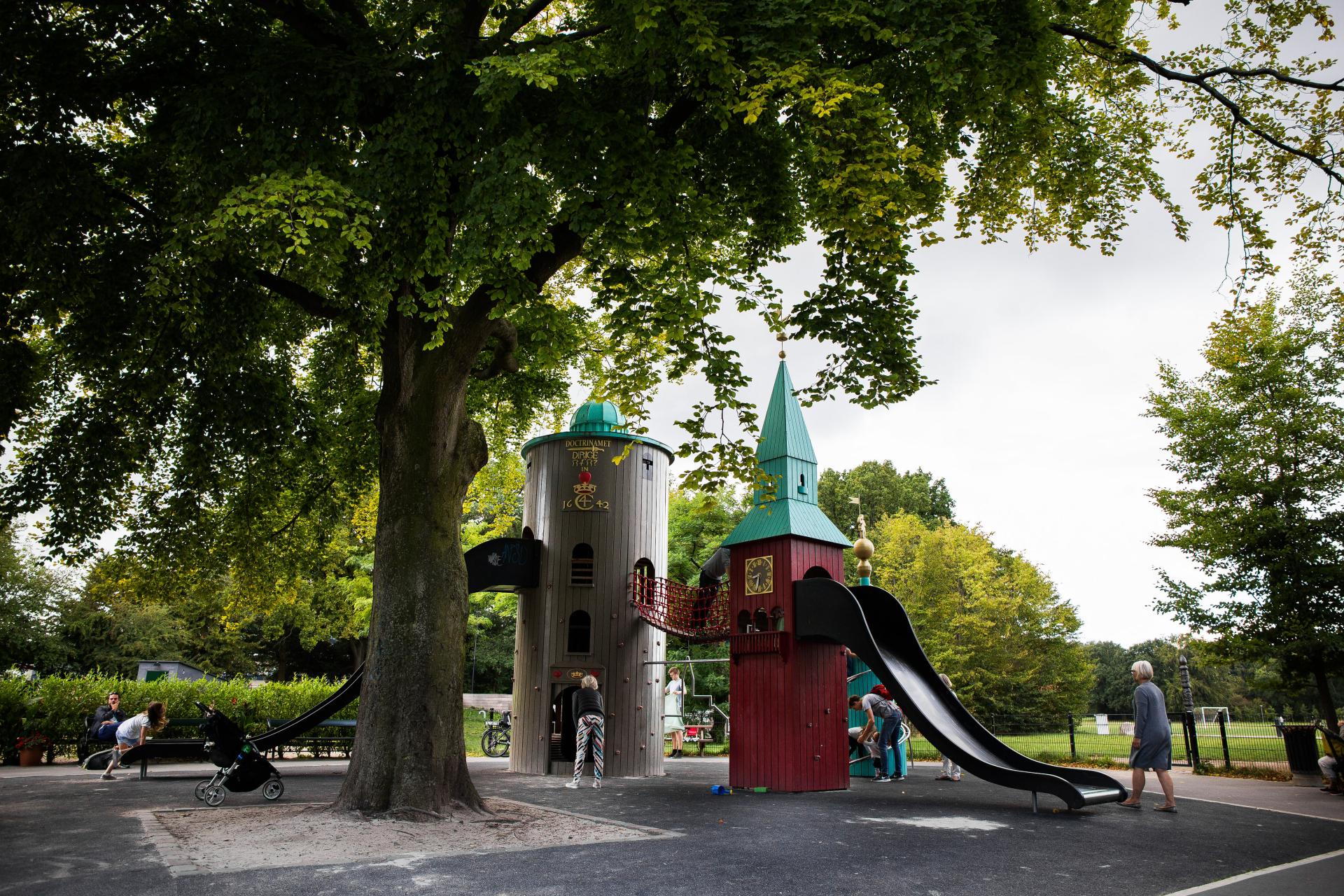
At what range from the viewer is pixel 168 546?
53.2ft

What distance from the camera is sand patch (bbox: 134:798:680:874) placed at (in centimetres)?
768

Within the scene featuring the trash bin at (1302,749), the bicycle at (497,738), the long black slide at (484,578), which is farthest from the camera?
the bicycle at (497,738)

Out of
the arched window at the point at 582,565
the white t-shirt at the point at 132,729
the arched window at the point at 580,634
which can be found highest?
the arched window at the point at 582,565

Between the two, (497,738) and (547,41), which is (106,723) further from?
(547,41)

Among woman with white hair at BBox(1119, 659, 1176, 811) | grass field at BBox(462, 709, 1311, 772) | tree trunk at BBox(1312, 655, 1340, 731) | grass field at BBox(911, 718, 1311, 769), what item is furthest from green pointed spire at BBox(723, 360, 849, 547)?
tree trunk at BBox(1312, 655, 1340, 731)

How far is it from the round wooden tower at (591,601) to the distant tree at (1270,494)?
1240 centimetres

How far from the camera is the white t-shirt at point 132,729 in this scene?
16234mm

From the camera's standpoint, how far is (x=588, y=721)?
14148 millimetres

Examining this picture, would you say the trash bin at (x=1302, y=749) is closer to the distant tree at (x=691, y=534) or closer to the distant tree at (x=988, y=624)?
the distant tree at (x=988, y=624)

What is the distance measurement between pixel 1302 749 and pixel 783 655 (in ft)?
34.6

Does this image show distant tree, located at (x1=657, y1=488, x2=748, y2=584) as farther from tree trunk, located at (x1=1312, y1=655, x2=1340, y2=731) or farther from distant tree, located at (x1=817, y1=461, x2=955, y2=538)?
tree trunk, located at (x1=1312, y1=655, x2=1340, y2=731)

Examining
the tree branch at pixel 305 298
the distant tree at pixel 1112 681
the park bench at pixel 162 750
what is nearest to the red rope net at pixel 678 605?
the park bench at pixel 162 750

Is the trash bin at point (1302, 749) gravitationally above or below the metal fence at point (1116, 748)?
above

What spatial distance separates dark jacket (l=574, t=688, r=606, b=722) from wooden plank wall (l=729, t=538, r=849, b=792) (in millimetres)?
2660
